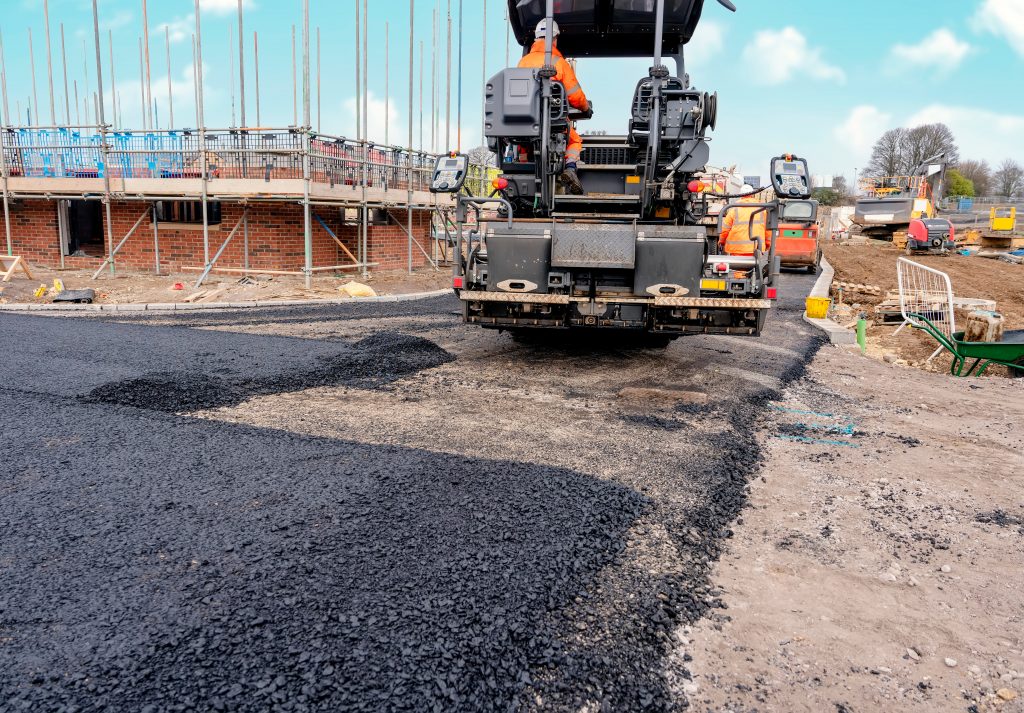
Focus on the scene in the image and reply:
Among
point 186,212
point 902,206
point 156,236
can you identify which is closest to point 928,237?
point 902,206

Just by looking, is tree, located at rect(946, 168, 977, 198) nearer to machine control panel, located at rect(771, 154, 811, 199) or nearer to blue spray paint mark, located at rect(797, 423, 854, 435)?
machine control panel, located at rect(771, 154, 811, 199)

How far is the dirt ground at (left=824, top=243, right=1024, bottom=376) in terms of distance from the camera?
1077 centimetres

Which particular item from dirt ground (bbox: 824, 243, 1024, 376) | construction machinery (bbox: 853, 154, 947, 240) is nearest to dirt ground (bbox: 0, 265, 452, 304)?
dirt ground (bbox: 824, 243, 1024, 376)

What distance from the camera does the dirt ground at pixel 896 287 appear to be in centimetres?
1077

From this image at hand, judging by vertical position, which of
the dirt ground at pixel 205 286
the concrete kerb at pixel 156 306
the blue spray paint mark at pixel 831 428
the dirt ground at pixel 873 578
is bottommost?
the dirt ground at pixel 873 578

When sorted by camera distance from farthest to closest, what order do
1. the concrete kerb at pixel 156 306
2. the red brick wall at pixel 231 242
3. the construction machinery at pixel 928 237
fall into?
the construction machinery at pixel 928 237, the red brick wall at pixel 231 242, the concrete kerb at pixel 156 306

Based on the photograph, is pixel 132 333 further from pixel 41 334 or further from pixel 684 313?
pixel 684 313

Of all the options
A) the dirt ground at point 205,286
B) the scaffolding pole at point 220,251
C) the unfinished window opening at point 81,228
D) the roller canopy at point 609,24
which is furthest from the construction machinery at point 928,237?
the unfinished window opening at point 81,228

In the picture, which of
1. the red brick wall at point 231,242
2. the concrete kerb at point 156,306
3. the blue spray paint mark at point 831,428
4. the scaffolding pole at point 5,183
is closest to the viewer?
the blue spray paint mark at point 831,428

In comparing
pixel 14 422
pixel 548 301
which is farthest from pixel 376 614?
pixel 548 301

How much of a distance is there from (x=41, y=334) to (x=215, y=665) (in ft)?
24.9

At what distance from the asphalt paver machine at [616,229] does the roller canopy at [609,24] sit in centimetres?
3

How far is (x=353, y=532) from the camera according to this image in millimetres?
3402

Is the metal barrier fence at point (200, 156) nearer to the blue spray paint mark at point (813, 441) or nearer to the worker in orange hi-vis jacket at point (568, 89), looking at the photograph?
the worker in orange hi-vis jacket at point (568, 89)
